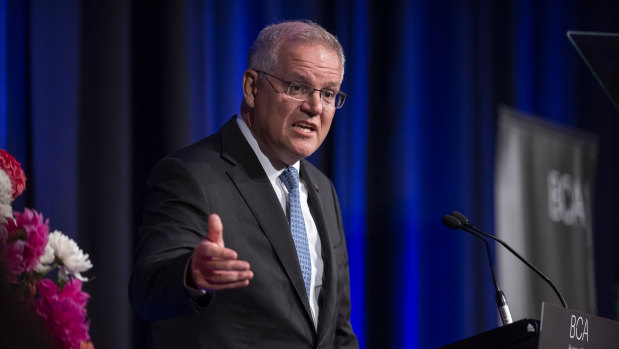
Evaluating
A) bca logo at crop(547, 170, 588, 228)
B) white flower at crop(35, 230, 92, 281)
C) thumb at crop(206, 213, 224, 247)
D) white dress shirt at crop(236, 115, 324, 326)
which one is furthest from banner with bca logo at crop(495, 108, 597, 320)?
Result: thumb at crop(206, 213, 224, 247)

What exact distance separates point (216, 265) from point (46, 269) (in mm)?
528

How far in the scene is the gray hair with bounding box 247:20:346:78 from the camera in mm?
2066

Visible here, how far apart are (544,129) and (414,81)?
3.24ft

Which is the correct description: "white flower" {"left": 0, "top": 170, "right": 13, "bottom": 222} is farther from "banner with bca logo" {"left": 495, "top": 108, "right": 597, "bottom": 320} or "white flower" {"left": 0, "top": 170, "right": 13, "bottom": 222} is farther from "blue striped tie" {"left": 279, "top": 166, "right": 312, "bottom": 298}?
"banner with bca logo" {"left": 495, "top": 108, "right": 597, "bottom": 320}

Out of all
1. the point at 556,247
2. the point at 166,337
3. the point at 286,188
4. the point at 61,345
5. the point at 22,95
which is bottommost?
the point at 556,247

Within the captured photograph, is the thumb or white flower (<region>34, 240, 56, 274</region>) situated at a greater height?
the thumb

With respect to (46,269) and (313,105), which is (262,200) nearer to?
(313,105)

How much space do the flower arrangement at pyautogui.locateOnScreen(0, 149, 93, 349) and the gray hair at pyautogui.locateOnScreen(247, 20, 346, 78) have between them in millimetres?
797

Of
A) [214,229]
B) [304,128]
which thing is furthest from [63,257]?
[304,128]

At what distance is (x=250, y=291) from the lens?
1747 millimetres

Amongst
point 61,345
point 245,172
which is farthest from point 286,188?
point 61,345

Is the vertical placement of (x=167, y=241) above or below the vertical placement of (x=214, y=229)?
below

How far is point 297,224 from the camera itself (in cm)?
194

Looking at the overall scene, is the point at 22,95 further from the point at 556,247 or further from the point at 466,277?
the point at 556,247
